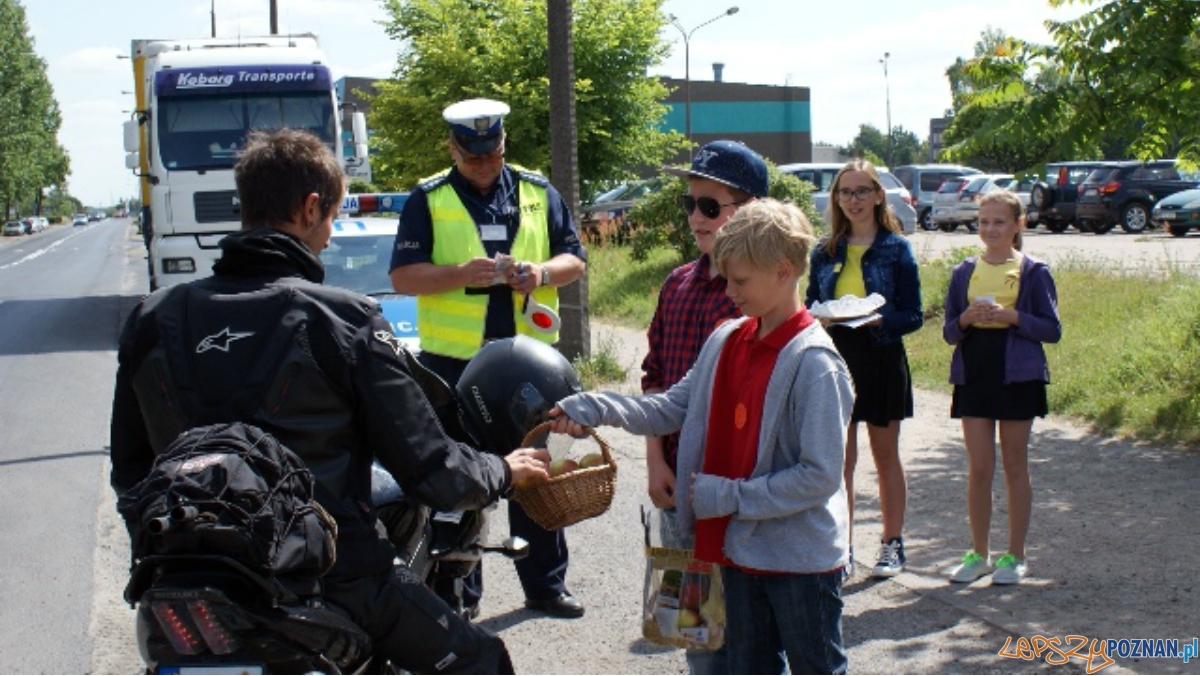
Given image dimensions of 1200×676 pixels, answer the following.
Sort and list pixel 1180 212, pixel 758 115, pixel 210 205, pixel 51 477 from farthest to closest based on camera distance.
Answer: pixel 758 115
pixel 1180 212
pixel 210 205
pixel 51 477

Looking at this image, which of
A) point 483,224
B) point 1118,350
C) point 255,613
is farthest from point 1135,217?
point 255,613

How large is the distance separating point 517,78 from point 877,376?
18092 mm

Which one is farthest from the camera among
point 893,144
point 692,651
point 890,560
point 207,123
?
point 893,144

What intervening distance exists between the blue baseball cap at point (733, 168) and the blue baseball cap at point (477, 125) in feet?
4.01

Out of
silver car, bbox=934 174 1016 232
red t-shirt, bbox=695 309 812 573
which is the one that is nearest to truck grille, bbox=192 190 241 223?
red t-shirt, bbox=695 309 812 573

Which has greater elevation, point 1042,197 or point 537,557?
point 1042,197

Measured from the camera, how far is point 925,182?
40.6m

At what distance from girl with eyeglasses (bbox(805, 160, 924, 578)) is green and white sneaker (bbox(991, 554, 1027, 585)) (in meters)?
0.59

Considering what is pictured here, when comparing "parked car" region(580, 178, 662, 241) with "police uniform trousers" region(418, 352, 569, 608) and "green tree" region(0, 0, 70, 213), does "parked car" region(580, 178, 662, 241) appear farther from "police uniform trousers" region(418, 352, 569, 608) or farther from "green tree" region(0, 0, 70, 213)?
"green tree" region(0, 0, 70, 213)

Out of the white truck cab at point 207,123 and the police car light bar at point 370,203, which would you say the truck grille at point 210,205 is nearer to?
the white truck cab at point 207,123

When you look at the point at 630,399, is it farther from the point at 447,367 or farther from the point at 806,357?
the point at 447,367

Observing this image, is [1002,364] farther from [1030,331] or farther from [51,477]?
[51,477]

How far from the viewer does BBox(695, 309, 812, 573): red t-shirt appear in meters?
3.38

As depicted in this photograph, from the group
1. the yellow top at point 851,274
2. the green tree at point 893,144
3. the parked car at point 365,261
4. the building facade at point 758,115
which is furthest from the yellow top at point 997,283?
the green tree at point 893,144
